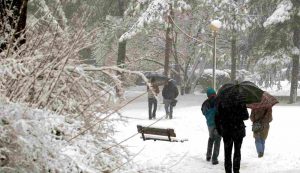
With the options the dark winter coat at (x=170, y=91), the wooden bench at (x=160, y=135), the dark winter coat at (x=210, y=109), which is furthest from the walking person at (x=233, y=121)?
the dark winter coat at (x=170, y=91)

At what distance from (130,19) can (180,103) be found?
214 inches

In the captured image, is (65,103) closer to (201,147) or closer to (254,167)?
(254,167)

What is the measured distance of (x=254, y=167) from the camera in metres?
10.7

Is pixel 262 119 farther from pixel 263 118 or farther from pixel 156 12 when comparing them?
pixel 156 12

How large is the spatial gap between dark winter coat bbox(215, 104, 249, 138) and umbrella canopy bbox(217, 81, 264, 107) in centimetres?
10

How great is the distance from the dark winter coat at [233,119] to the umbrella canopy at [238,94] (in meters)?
0.10

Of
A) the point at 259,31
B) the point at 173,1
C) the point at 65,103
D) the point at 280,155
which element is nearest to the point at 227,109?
the point at 280,155

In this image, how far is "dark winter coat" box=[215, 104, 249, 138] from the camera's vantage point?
9000 mm

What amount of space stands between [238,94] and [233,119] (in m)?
0.47

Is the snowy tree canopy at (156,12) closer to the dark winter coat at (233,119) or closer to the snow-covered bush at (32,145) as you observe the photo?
the dark winter coat at (233,119)

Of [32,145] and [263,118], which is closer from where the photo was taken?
[32,145]

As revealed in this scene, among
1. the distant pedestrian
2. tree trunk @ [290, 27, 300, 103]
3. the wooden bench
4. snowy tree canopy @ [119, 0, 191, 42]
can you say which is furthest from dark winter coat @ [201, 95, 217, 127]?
tree trunk @ [290, 27, 300, 103]

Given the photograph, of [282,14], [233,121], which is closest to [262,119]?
[233,121]

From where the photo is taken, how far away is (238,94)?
30.2 feet
